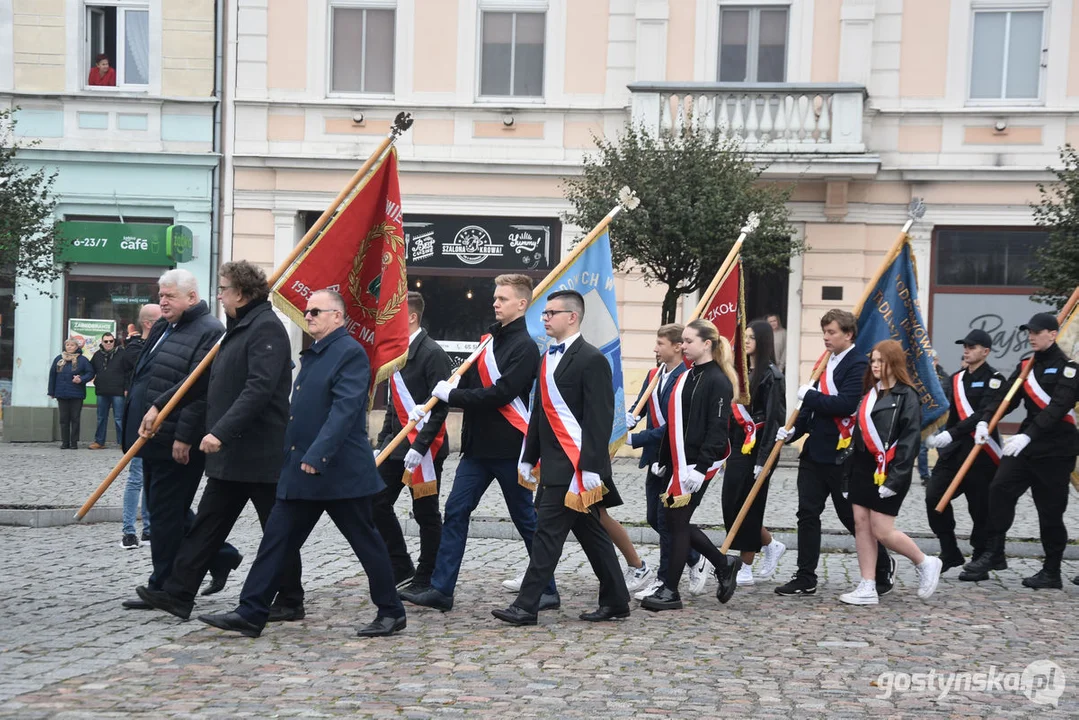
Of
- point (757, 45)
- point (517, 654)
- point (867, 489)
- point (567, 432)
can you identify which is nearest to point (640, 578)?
point (867, 489)

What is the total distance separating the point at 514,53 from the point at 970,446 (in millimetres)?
12400

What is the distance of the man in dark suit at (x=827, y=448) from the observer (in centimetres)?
907

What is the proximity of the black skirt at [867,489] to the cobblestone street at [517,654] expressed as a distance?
619 mm

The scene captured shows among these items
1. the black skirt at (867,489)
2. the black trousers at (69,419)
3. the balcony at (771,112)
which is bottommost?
the black trousers at (69,419)

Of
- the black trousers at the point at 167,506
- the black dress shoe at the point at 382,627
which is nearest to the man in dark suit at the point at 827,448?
the black dress shoe at the point at 382,627

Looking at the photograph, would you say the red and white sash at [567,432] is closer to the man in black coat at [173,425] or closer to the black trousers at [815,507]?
the man in black coat at [173,425]

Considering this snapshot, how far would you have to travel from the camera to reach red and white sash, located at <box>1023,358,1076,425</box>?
9945 millimetres

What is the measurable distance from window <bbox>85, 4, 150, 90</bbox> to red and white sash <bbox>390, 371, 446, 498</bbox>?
14442 millimetres

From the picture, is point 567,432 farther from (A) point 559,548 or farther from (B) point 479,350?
(B) point 479,350

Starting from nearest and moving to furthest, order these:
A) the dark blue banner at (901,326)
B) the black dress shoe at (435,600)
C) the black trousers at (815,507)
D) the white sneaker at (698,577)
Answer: the black dress shoe at (435,600) → the white sneaker at (698,577) → the black trousers at (815,507) → the dark blue banner at (901,326)

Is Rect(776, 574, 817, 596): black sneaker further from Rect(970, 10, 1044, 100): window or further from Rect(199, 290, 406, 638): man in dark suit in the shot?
Rect(970, 10, 1044, 100): window

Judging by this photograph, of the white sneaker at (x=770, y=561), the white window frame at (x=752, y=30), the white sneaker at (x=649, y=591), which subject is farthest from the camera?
the white window frame at (x=752, y=30)

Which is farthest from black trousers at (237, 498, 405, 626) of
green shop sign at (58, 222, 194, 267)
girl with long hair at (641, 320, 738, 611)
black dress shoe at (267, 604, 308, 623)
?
green shop sign at (58, 222, 194, 267)

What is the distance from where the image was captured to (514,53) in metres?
21.1
